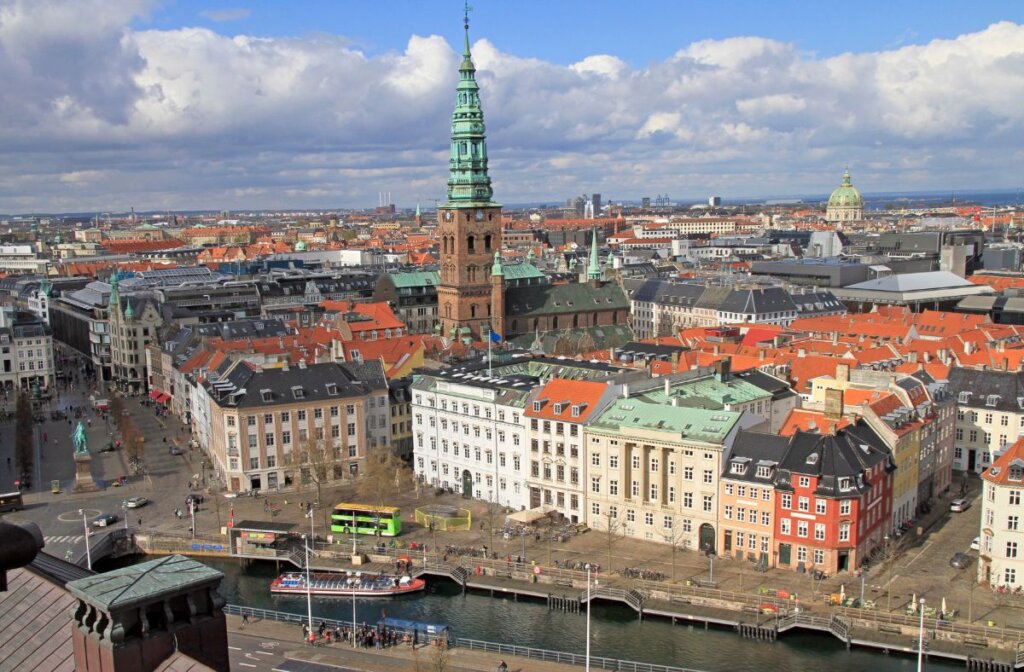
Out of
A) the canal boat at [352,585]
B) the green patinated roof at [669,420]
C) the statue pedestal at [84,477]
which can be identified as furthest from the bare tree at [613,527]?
the statue pedestal at [84,477]

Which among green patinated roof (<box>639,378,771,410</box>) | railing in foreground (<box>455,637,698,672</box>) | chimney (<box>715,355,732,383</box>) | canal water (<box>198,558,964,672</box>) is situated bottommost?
canal water (<box>198,558,964,672</box>)

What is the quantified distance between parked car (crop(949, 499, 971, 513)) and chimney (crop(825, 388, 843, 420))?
15523mm

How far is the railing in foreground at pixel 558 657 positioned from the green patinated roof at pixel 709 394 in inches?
1177

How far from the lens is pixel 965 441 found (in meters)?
106

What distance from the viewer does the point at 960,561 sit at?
78188mm

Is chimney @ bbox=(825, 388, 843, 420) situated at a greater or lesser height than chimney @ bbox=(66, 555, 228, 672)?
lesser

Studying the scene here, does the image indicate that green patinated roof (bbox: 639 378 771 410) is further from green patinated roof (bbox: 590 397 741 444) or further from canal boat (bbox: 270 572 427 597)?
canal boat (bbox: 270 572 427 597)

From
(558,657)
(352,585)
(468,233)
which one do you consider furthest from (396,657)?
(468,233)

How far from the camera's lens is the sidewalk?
64750 mm

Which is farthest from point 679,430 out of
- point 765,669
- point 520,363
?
point 520,363

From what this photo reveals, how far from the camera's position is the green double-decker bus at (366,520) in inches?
3548

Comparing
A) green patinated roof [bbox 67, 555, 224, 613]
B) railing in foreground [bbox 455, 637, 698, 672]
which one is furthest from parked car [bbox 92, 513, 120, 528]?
green patinated roof [bbox 67, 555, 224, 613]

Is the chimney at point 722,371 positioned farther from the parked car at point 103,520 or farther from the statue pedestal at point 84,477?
the statue pedestal at point 84,477

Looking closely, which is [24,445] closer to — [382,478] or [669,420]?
[382,478]
